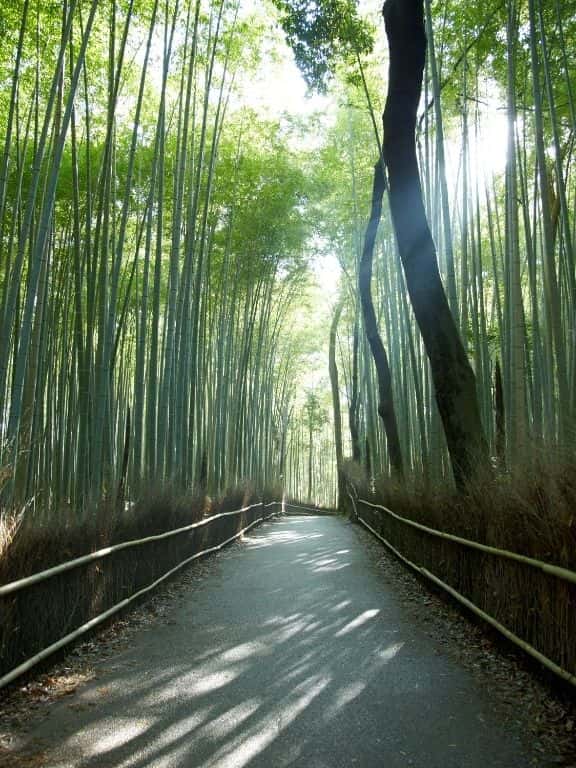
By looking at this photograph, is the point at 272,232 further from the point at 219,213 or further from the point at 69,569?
the point at 69,569

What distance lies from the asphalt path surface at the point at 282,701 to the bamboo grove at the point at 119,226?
117 centimetres

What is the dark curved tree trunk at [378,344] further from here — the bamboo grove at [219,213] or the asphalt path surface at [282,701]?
the asphalt path surface at [282,701]

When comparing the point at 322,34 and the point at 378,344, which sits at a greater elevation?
the point at 322,34

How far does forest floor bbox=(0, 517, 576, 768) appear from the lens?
2039 mm

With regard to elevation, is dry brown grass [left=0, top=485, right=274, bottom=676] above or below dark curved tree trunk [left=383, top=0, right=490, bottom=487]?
below

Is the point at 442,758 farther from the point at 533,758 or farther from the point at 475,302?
the point at 475,302

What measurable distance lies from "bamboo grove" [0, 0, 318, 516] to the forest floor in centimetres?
106

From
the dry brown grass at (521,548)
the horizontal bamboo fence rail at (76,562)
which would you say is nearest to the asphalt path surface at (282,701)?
the dry brown grass at (521,548)

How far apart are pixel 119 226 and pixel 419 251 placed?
4.42 meters

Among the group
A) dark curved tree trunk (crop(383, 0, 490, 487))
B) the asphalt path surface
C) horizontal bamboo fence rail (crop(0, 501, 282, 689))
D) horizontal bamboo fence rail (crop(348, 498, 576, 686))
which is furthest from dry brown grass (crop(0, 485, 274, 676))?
dark curved tree trunk (crop(383, 0, 490, 487))

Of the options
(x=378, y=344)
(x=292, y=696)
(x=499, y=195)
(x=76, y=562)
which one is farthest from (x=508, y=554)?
(x=499, y=195)

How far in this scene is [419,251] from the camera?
4871mm

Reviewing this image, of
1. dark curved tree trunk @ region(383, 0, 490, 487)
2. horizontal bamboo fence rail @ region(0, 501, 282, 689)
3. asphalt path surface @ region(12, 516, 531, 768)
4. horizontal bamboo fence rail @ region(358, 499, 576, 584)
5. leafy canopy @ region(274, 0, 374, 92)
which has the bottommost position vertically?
asphalt path surface @ region(12, 516, 531, 768)

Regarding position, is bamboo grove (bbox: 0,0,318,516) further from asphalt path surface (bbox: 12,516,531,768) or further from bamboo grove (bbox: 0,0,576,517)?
asphalt path surface (bbox: 12,516,531,768)
